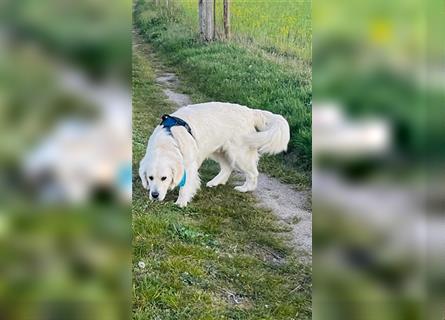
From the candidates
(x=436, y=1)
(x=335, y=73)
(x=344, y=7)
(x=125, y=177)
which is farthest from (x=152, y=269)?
(x=436, y=1)

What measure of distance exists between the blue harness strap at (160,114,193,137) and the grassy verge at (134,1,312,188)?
138 mm

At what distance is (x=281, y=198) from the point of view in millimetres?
2330

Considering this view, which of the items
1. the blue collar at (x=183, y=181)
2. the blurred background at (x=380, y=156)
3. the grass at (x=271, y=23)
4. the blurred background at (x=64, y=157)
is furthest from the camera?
the blue collar at (x=183, y=181)

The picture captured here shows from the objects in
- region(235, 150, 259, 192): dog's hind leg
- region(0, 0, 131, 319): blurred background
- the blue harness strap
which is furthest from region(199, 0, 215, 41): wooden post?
region(0, 0, 131, 319): blurred background

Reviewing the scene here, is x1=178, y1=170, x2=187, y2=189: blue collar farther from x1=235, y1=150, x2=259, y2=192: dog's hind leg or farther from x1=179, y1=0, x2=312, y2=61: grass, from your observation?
x1=179, y1=0, x2=312, y2=61: grass

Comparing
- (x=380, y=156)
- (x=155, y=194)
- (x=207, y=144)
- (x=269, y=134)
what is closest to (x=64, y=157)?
(x=155, y=194)

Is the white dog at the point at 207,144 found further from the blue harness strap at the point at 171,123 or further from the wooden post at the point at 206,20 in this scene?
the wooden post at the point at 206,20

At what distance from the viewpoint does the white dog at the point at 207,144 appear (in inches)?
90.0

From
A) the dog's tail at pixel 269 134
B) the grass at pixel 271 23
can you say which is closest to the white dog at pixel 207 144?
the dog's tail at pixel 269 134

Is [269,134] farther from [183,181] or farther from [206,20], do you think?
[206,20]

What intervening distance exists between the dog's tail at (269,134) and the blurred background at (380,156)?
0.24 m

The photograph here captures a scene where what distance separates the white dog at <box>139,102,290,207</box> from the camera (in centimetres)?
229

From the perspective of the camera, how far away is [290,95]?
233cm

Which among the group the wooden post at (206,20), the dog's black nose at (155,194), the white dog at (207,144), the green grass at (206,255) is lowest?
the green grass at (206,255)
